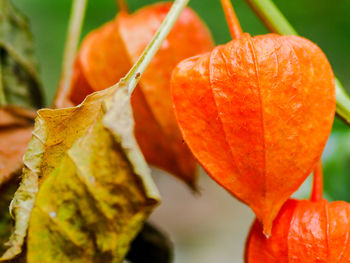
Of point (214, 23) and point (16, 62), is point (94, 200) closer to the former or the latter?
point (16, 62)

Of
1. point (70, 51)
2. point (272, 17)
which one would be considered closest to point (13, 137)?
point (70, 51)

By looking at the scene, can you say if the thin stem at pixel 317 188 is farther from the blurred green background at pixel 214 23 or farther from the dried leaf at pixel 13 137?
the blurred green background at pixel 214 23

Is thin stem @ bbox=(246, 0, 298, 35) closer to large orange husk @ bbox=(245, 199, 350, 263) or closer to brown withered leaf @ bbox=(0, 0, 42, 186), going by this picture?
large orange husk @ bbox=(245, 199, 350, 263)

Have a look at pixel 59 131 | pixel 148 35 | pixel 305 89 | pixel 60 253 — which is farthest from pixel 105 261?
pixel 148 35

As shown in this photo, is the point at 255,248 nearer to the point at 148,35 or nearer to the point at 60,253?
the point at 60,253

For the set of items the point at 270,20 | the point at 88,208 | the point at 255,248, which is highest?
the point at 270,20

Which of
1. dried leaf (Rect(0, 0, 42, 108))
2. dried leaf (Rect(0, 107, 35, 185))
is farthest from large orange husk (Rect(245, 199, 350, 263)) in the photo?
dried leaf (Rect(0, 0, 42, 108))
